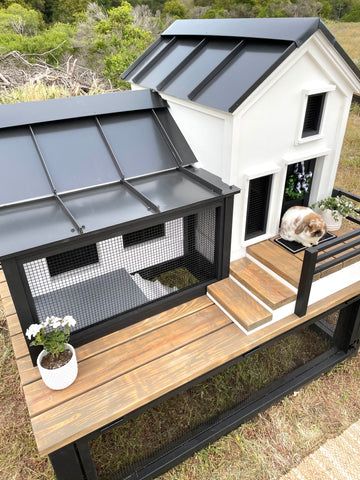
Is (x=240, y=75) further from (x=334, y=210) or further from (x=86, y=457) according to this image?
(x=86, y=457)

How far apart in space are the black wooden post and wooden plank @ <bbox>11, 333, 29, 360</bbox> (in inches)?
105

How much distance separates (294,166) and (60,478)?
12.7 feet

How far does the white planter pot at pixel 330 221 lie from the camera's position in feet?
14.3

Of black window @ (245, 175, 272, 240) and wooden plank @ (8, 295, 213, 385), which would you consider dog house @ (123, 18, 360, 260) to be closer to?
black window @ (245, 175, 272, 240)

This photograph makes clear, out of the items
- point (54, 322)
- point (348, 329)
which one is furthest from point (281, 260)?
point (54, 322)

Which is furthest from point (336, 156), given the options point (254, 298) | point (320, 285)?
point (254, 298)

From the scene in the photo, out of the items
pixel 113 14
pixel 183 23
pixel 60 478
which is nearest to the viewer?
pixel 60 478

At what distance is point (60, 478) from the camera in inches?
113

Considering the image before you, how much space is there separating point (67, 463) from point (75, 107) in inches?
130

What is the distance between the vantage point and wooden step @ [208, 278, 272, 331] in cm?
339

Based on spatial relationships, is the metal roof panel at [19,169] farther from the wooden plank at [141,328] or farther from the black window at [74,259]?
the wooden plank at [141,328]

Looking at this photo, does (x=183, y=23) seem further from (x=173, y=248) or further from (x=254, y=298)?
(x=254, y=298)

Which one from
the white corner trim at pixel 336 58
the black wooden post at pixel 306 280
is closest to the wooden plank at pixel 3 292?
the black wooden post at pixel 306 280

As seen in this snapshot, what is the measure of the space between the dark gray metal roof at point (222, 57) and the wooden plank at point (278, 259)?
1636mm
